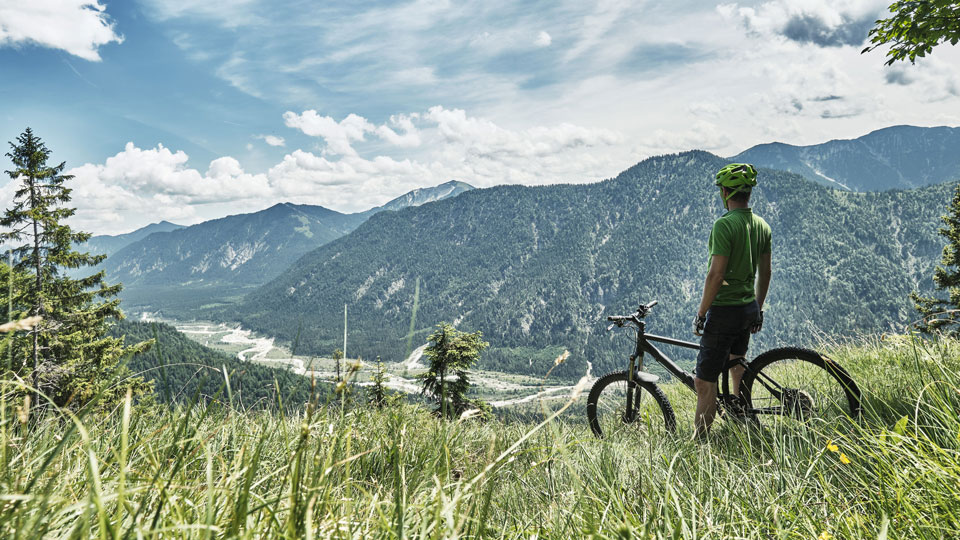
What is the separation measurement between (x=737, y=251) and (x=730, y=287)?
35cm

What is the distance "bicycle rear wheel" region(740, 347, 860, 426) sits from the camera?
3623mm

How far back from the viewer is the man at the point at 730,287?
4.20m

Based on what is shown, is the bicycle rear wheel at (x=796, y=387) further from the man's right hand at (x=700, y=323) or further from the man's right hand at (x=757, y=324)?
the man's right hand at (x=700, y=323)

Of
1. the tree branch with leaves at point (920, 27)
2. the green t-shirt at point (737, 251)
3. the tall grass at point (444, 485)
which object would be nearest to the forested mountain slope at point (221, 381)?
the tall grass at point (444, 485)

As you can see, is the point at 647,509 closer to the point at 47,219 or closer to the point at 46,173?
the point at 47,219

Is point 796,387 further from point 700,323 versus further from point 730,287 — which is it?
point 730,287

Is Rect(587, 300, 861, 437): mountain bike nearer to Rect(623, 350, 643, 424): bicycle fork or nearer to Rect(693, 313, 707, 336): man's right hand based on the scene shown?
Rect(623, 350, 643, 424): bicycle fork

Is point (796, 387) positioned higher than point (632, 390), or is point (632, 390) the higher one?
point (796, 387)

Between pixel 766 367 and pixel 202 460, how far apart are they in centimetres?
483

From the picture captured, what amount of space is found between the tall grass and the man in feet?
3.12

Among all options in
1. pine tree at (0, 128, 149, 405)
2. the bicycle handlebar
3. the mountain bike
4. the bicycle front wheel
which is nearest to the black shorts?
the mountain bike

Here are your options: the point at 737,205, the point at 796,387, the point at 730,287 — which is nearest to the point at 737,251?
the point at 730,287

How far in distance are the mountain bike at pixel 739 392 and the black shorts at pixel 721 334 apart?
0.14 meters

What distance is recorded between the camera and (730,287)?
431cm
